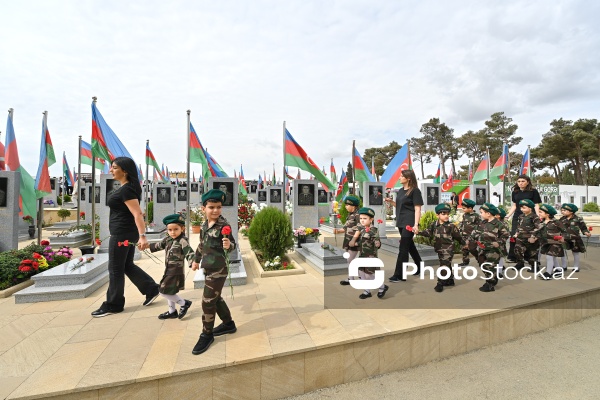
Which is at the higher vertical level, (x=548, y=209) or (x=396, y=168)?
(x=396, y=168)

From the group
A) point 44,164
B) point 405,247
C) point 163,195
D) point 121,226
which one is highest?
point 44,164

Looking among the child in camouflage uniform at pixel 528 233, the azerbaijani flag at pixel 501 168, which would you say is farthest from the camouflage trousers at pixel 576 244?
the azerbaijani flag at pixel 501 168

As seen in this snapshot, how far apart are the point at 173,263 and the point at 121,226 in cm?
89

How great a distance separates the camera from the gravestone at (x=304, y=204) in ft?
35.9

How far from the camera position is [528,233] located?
6105 millimetres

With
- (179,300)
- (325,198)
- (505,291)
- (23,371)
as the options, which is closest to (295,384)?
(179,300)

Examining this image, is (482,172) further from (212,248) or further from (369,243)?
(212,248)

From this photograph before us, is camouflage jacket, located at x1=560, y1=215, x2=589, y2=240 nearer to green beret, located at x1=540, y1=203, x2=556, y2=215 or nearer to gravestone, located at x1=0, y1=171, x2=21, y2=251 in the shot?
green beret, located at x1=540, y1=203, x2=556, y2=215

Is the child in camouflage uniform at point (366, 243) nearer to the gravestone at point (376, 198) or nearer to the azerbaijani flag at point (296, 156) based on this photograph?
the azerbaijani flag at point (296, 156)

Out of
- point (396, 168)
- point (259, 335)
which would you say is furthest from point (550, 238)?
point (259, 335)

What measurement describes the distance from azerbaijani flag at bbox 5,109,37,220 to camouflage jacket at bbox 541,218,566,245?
37.9ft

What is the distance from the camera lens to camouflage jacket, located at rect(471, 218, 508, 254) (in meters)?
4.77

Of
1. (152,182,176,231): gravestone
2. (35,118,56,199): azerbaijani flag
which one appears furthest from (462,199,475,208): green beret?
(152,182,176,231): gravestone

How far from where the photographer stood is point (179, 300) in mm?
3711
